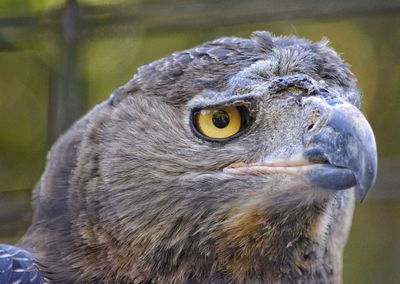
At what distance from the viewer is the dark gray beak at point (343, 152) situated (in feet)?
8.27

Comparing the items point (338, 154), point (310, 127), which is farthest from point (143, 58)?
point (338, 154)

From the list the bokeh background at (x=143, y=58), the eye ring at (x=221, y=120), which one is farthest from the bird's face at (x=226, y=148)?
the bokeh background at (x=143, y=58)

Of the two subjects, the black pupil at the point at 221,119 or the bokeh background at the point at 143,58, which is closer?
the black pupil at the point at 221,119

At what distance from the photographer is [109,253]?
2.86 metres

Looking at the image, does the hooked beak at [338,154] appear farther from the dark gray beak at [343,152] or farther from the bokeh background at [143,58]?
the bokeh background at [143,58]

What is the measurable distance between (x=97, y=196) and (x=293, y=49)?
73cm

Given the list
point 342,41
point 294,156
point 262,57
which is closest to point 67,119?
point 342,41

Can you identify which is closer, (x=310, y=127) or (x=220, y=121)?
(x=310, y=127)

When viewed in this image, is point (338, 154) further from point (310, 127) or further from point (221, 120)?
point (221, 120)

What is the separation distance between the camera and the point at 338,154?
254 cm

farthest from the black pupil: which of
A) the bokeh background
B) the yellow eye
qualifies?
the bokeh background

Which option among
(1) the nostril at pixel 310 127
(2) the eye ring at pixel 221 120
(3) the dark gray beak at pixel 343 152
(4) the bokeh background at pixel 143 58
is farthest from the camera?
(4) the bokeh background at pixel 143 58

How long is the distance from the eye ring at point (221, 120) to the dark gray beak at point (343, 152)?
26cm

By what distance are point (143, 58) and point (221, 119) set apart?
200 centimetres
